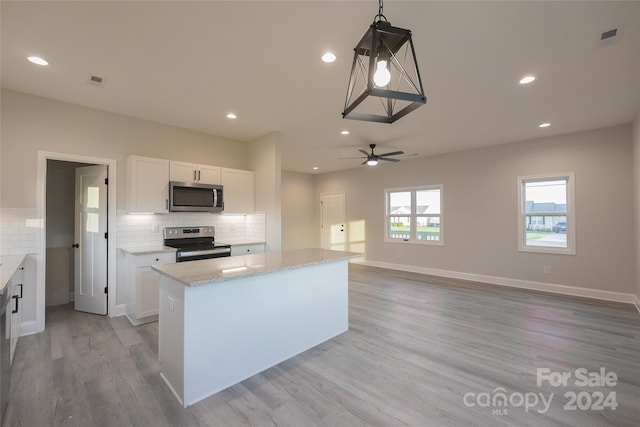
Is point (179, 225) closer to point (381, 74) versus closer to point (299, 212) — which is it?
point (381, 74)

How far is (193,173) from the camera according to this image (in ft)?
13.8

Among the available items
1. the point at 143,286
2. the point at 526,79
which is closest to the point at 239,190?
the point at 143,286

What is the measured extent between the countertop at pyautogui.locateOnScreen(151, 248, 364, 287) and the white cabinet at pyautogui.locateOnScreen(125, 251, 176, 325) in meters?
1.41

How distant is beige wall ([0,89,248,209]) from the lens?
125 inches

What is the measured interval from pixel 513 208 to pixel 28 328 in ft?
24.3

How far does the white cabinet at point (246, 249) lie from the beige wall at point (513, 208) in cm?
384

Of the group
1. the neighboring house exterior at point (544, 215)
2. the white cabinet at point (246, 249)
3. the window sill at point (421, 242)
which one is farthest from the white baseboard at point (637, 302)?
the white cabinet at point (246, 249)

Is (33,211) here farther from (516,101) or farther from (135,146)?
(516,101)

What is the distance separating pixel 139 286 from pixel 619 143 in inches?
282

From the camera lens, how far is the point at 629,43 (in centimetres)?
234

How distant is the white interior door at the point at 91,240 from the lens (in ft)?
12.5

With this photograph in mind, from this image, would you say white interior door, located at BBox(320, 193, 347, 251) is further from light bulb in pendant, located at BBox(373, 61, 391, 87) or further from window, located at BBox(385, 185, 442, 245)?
light bulb in pendant, located at BBox(373, 61, 391, 87)

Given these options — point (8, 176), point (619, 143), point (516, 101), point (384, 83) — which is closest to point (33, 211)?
point (8, 176)

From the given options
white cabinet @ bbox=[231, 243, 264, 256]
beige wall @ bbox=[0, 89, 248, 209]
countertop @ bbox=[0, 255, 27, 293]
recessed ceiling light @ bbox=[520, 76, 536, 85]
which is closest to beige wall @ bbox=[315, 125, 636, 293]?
recessed ceiling light @ bbox=[520, 76, 536, 85]
